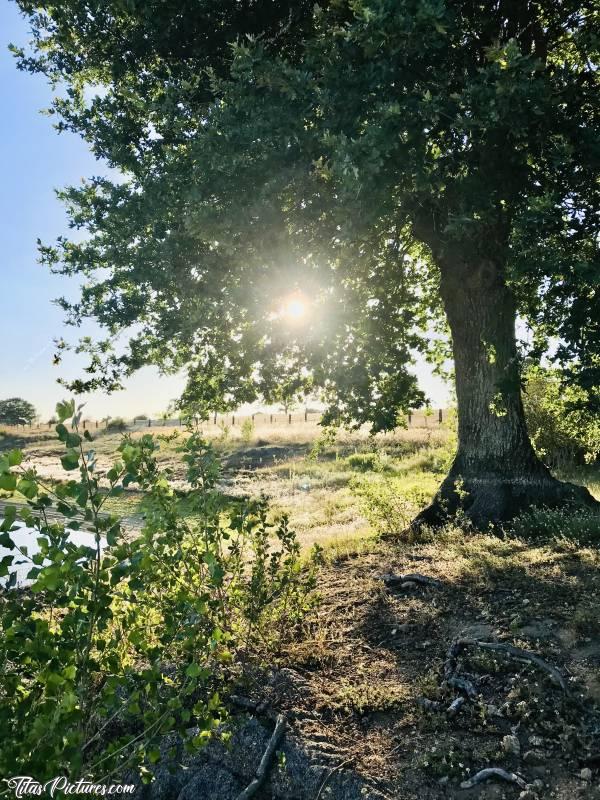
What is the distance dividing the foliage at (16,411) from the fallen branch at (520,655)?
8642cm

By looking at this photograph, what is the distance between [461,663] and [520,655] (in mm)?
611

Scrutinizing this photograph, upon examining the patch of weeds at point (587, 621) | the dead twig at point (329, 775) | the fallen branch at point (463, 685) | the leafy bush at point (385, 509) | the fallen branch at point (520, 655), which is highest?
the leafy bush at point (385, 509)

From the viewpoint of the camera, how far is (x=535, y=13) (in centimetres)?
1352

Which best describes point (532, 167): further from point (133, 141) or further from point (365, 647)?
point (365, 647)

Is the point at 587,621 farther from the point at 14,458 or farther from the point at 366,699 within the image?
the point at 14,458

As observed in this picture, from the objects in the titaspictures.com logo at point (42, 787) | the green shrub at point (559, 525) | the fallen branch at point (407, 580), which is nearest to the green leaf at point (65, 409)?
the titaspictures.com logo at point (42, 787)

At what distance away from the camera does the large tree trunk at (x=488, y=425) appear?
1348 centimetres

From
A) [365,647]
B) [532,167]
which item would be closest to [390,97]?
[532,167]

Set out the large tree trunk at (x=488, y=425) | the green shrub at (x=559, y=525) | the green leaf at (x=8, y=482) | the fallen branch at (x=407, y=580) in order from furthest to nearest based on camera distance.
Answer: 1. the large tree trunk at (x=488, y=425)
2. the green shrub at (x=559, y=525)
3. the fallen branch at (x=407, y=580)
4. the green leaf at (x=8, y=482)

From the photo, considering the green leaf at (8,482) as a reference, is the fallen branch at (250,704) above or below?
below

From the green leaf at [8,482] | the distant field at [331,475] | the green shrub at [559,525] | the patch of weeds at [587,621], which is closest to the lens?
the green leaf at [8,482]

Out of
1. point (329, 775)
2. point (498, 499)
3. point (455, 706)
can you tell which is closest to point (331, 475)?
point (498, 499)

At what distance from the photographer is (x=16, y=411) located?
283ft

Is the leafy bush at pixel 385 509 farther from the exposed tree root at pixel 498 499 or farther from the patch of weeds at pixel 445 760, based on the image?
the patch of weeds at pixel 445 760
